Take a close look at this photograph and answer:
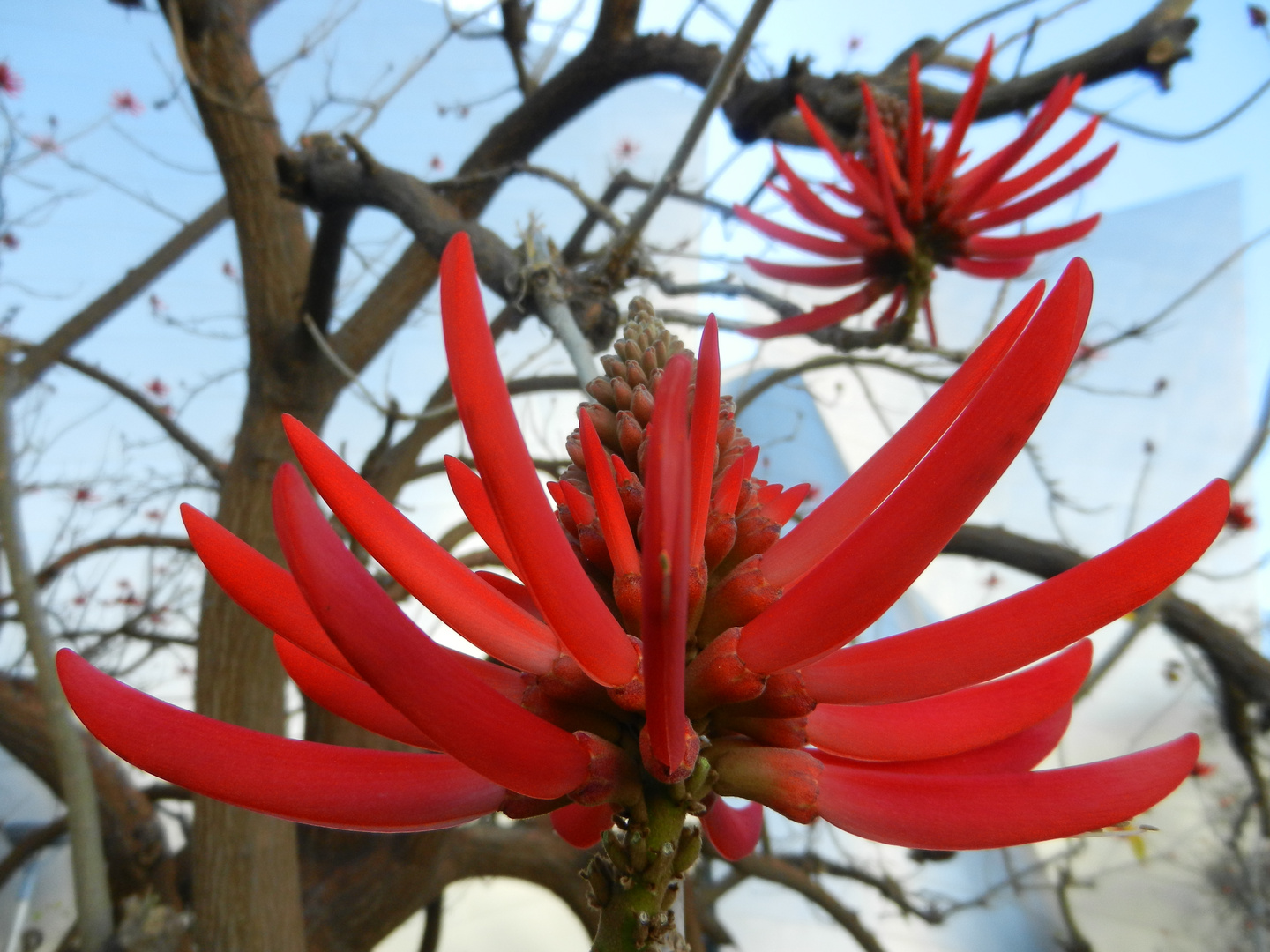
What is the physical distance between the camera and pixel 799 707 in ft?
0.71

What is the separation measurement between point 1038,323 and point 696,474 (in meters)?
0.09

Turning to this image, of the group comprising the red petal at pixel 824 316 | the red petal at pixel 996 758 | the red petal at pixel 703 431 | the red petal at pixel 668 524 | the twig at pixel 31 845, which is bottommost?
the twig at pixel 31 845

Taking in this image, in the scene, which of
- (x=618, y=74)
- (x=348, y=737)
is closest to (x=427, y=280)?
(x=618, y=74)

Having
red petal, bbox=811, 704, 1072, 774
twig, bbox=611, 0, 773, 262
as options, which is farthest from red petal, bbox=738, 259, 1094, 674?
twig, bbox=611, 0, 773, 262

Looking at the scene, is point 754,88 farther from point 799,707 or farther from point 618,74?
point 799,707

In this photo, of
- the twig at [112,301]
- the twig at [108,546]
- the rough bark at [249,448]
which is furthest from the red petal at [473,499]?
the twig at [108,546]

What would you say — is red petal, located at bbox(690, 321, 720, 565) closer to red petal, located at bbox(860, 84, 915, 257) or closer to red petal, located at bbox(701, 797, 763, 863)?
red petal, located at bbox(701, 797, 763, 863)

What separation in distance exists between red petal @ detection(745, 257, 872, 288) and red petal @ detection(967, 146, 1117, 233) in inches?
3.7

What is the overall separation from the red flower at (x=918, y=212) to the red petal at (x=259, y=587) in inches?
19.4

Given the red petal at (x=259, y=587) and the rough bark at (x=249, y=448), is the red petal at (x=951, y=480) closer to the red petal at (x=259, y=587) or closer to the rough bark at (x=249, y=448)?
the red petal at (x=259, y=587)

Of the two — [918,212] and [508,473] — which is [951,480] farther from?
[918,212]

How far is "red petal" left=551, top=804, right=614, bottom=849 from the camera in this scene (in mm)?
260

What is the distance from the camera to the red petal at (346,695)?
24cm

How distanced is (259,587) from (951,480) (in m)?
0.19
